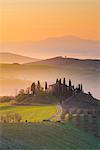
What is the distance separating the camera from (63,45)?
291 cm

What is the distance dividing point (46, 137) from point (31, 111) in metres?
0.26

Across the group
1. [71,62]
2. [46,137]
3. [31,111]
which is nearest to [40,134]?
[46,137]

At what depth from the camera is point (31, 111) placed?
9.39 ft

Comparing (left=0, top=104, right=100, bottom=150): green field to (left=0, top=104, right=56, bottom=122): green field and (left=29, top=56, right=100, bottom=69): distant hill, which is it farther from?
(left=29, top=56, right=100, bottom=69): distant hill

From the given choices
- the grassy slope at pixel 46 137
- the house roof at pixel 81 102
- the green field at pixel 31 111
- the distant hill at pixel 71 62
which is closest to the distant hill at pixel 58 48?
the distant hill at pixel 71 62

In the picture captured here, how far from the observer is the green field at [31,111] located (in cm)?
285

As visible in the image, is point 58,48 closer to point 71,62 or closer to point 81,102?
point 71,62

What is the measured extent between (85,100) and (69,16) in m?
0.75

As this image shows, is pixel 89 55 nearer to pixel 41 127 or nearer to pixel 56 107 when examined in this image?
pixel 56 107

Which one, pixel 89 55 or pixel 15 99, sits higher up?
pixel 89 55

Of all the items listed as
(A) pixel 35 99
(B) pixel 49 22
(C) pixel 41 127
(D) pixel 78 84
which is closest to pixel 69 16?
(B) pixel 49 22

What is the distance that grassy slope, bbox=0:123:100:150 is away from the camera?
280 centimetres

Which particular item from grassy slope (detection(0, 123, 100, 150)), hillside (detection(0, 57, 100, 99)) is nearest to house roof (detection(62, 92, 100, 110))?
hillside (detection(0, 57, 100, 99))

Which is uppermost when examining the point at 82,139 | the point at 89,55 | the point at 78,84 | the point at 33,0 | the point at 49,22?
the point at 33,0
